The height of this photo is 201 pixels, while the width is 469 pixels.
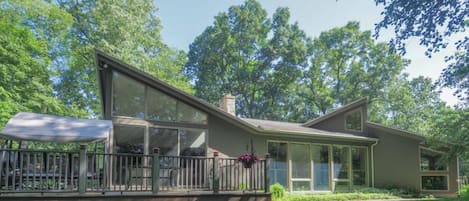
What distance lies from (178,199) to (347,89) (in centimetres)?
2448

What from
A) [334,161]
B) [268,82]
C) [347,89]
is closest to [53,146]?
[334,161]

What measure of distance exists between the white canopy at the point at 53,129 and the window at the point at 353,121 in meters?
11.4

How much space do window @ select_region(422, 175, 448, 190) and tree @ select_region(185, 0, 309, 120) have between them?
16209mm

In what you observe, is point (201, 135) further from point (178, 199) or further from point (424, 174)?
point (424, 174)

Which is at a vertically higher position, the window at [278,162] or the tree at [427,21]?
the tree at [427,21]

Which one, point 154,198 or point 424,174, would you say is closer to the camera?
point 154,198

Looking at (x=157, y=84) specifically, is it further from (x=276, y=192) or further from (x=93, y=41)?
(x=93, y=41)

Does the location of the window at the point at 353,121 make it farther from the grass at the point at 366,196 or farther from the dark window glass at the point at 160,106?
the dark window glass at the point at 160,106

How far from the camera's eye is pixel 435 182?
52.1 feet

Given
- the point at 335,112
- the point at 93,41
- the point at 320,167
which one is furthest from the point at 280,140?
the point at 93,41

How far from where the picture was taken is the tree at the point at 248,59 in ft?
103

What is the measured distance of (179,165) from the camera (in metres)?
9.46

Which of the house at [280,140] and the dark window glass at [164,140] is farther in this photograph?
the dark window glass at [164,140]

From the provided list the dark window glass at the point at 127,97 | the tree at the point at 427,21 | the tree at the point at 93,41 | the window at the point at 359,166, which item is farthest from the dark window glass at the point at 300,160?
the tree at the point at 93,41
